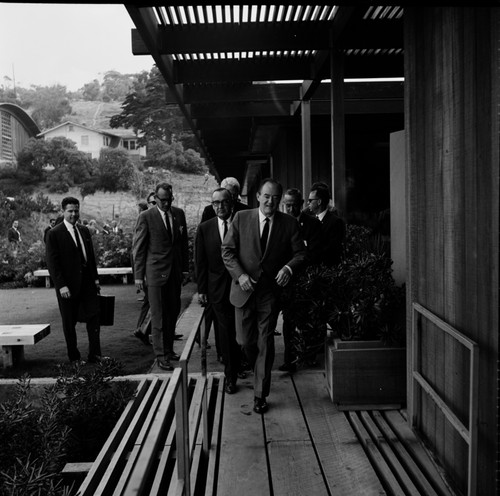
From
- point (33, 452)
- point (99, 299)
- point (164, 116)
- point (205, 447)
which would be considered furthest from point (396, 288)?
point (164, 116)

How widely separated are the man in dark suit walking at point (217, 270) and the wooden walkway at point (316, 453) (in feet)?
2.33

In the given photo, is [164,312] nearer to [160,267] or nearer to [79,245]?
[160,267]

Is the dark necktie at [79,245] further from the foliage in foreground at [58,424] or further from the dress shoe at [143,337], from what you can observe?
the foliage in foreground at [58,424]

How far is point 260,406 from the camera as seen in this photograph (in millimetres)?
4727

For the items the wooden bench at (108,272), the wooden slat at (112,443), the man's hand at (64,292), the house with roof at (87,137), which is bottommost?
the wooden slat at (112,443)

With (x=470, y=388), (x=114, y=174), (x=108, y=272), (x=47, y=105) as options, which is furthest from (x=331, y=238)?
(x=47, y=105)

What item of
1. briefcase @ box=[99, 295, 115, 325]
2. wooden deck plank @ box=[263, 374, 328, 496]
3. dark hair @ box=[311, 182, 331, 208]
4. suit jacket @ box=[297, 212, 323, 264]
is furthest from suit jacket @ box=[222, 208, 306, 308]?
briefcase @ box=[99, 295, 115, 325]

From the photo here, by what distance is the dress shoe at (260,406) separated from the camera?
471 centimetres

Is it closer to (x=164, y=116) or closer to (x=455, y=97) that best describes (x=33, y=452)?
(x=455, y=97)

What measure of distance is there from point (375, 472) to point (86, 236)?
4.63 metres

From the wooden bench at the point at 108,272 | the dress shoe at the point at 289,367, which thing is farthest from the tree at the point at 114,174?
the dress shoe at the point at 289,367

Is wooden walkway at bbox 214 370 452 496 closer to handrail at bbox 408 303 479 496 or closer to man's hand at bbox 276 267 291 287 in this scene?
handrail at bbox 408 303 479 496

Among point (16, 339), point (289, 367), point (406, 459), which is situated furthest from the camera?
point (16, 339)

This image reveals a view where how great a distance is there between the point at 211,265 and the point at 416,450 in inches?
99.4
